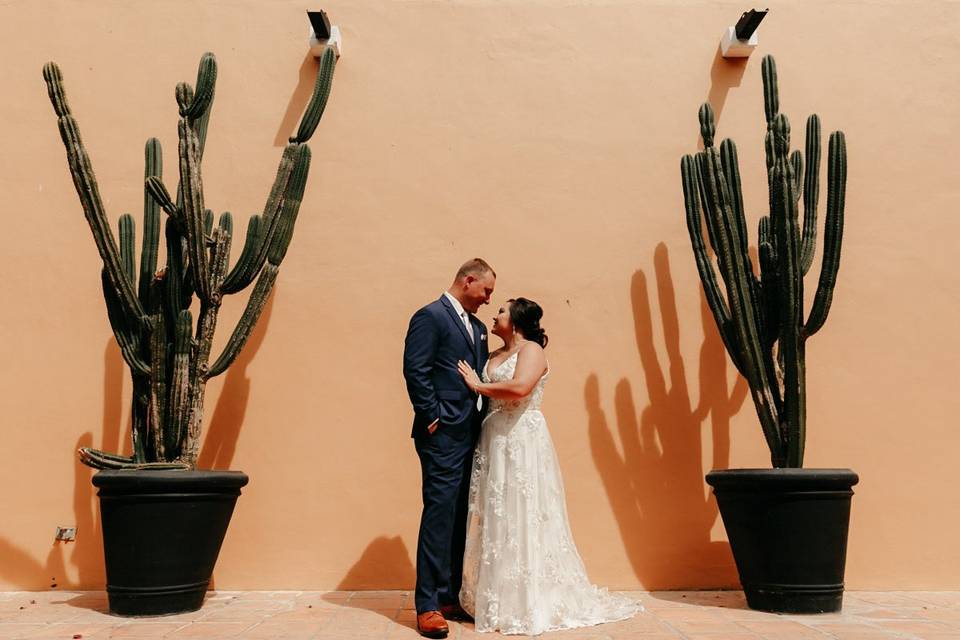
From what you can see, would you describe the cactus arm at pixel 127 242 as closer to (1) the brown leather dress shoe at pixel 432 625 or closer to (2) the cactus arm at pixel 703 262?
(1) the brown leather dress shoe at pixel 432 625

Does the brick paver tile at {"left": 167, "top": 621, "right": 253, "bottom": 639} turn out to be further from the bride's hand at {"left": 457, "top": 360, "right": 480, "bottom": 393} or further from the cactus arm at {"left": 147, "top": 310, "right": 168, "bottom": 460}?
the bride's hand at {"left": 457, "top": 360, "right": 480, "bottom": 393}

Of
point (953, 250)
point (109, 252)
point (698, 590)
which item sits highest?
point (953, 250)

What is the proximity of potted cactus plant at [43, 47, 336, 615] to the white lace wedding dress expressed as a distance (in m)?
1.10

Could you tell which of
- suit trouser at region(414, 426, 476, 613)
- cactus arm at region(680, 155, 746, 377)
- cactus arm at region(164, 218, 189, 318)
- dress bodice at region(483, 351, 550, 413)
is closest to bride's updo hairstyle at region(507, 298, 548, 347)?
dress bodice at region(483, 351, 550, 413)

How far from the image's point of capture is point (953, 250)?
4547mm

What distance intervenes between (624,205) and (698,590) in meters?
2.02

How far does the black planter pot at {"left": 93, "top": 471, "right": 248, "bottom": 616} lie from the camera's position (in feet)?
11.5

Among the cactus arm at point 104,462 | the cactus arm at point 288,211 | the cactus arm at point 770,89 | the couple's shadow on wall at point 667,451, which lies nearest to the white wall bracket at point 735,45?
the cactus arm at point 770,89

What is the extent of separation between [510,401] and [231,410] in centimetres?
159

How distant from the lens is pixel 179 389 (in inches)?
148

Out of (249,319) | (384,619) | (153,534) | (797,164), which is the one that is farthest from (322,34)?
(384,619)

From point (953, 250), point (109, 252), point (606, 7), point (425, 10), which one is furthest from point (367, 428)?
point (953, 250)

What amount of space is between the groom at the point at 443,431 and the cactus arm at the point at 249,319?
82cm

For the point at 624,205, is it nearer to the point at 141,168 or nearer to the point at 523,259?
the point at 523,259
